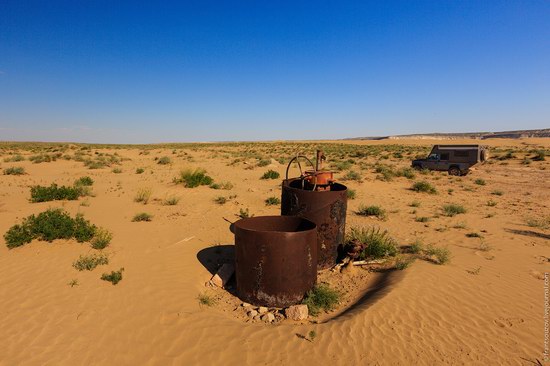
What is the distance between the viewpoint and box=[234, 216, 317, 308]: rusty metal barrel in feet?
14.8

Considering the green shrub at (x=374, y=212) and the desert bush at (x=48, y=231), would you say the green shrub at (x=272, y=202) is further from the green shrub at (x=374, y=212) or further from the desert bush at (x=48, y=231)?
the desert bush at (x=48, y=231)

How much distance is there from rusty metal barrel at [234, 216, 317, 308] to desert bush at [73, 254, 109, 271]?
9.83 ft

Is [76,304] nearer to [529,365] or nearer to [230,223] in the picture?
[230,223]

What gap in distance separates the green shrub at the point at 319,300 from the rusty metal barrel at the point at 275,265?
4.1 inches

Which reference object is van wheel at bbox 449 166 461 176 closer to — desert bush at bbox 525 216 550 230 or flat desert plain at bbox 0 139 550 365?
desert bush at bbox 525 216 550 230

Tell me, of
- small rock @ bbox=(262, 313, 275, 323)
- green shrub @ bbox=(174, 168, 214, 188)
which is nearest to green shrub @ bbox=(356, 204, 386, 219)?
small rock @ bbox=(262, 313, 275, 323)

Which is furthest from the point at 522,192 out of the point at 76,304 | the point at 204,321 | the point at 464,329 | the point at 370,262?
the point at 76,304

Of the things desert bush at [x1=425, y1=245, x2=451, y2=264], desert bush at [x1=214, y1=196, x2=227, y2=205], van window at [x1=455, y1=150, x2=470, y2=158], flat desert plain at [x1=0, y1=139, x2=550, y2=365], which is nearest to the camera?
flat desert plain at [x1=0, y1=139, x2=550, y2=365]

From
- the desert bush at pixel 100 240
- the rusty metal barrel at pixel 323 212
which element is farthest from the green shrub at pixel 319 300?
the desert bush at pixel 100 240

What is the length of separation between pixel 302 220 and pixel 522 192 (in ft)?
48.1

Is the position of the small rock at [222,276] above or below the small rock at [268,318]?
above

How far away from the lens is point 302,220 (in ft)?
17.9

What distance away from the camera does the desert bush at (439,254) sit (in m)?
6.20

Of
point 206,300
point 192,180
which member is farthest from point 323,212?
point 192,180
